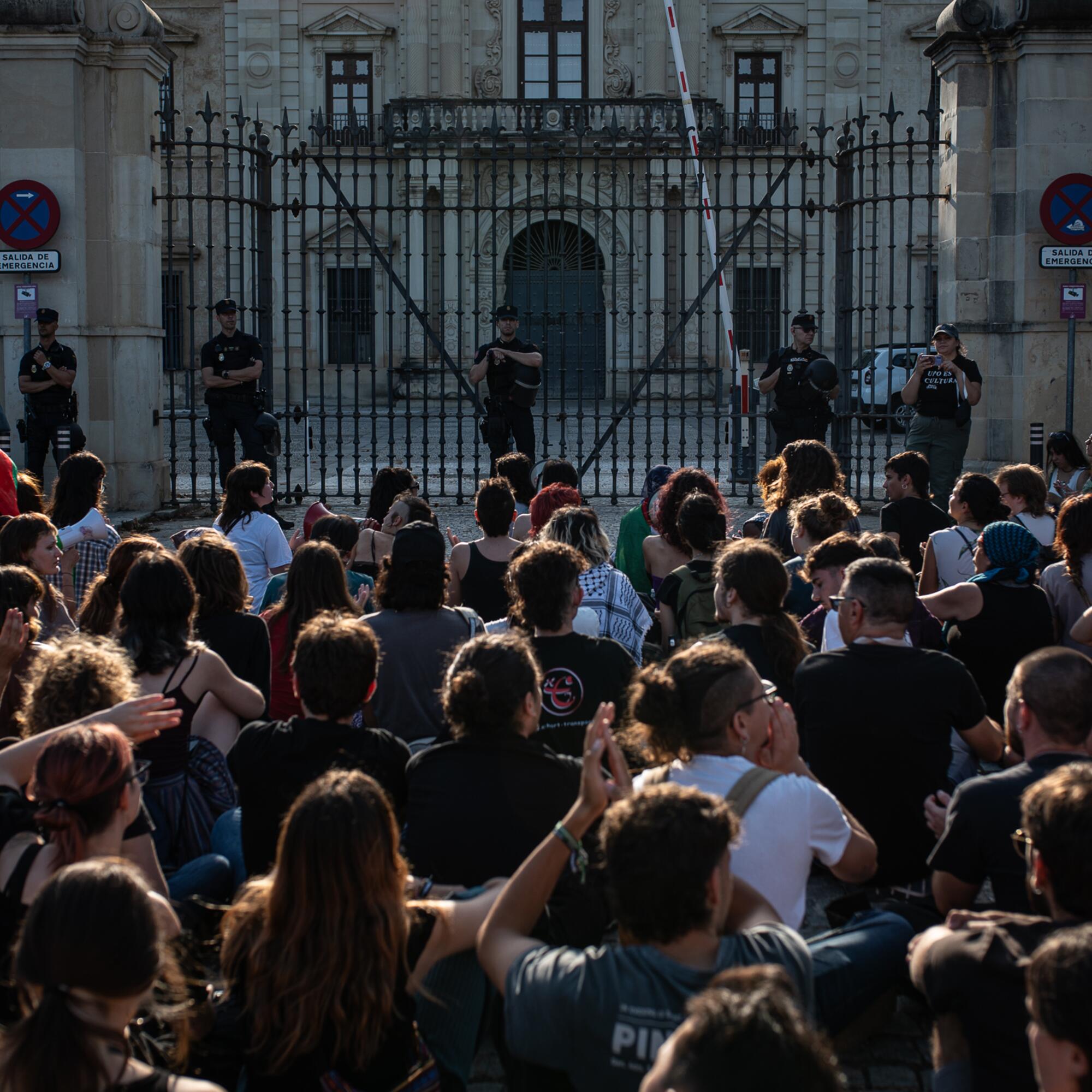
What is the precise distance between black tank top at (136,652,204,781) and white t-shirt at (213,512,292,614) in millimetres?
2612

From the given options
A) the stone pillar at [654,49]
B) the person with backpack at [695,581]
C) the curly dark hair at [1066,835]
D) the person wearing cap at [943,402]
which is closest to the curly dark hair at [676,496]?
the person with backpack at [695,581]

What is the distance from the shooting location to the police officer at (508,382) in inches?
496

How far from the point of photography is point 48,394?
11844mm

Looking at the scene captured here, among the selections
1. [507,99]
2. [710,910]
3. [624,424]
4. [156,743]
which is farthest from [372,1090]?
[507,99]

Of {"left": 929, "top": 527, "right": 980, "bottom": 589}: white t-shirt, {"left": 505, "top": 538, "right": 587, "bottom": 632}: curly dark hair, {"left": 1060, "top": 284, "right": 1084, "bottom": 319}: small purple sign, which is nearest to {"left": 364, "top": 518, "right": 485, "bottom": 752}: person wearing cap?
{"left": 505, "top": 538, "right": 587, "bottom": 632}: curly dark hair

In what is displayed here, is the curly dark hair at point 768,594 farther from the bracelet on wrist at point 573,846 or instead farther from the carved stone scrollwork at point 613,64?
the carved stone scrollwork at point 613,64

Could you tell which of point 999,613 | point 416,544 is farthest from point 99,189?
point 999,613

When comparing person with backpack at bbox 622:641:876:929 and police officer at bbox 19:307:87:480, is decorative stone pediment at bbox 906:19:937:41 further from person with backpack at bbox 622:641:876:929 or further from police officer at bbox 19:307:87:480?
person with backpack at bbox 622:641:876:929

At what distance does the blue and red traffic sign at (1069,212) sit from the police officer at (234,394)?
6.44 meters

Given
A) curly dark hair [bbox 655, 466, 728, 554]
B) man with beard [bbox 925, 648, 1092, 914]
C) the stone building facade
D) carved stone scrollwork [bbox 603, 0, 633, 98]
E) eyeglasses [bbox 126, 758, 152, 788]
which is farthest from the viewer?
carved stone scrollwork [bbox 603, 0, 633, 98]

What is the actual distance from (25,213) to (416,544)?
8228 millimetres

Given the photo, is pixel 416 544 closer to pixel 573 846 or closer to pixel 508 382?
pixel 573 846

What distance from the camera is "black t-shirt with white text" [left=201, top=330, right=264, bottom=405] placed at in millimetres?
12289

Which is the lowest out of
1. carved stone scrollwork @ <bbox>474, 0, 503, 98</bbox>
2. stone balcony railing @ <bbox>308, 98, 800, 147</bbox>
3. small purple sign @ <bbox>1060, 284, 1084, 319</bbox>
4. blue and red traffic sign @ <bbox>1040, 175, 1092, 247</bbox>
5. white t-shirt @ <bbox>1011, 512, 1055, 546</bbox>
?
white t-shirt @ <bbox>1011, 512, 1055, 546</bbox>
